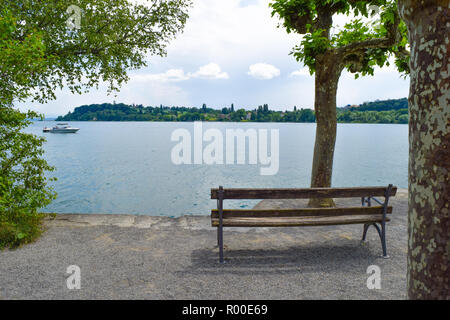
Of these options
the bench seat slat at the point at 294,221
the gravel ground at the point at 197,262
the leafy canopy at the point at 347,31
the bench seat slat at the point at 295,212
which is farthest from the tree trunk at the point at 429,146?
the leafy canopy at the point at 347,31

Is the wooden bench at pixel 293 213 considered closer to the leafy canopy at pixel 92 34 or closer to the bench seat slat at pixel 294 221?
the bench seat slat at pixel 294 221

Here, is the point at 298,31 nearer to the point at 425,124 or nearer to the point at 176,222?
the point at 176,222

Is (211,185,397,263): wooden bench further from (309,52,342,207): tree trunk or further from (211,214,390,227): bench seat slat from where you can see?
(309,52,342,207): tree trunk

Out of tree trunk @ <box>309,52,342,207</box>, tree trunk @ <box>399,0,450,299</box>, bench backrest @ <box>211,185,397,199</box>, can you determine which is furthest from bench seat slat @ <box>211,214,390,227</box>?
tree trunk @ <box>309,52,342,207</box>

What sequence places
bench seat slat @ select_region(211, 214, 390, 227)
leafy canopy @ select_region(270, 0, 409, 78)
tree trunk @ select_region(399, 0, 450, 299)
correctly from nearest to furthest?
tree trunk @ select_region(399, 0, 450, 299) → bench seat slat @ select_region(211, 214, 390, 227) → leafy canopy @ select_region(270, 0, 409, 78)

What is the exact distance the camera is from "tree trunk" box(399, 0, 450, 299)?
218cm

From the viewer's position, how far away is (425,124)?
2.27 metres

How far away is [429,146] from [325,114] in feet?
20.9

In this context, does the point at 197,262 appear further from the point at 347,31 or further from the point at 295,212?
the point at 347,31

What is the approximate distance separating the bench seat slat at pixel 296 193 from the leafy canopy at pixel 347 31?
14.1ft

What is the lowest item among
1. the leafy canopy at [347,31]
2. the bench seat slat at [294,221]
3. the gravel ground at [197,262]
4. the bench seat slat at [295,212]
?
the gravel ground at [197,262]

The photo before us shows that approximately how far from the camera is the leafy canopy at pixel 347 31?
780 cm

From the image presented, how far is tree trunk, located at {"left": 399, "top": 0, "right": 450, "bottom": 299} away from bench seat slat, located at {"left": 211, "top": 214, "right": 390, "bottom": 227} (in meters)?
2.70
